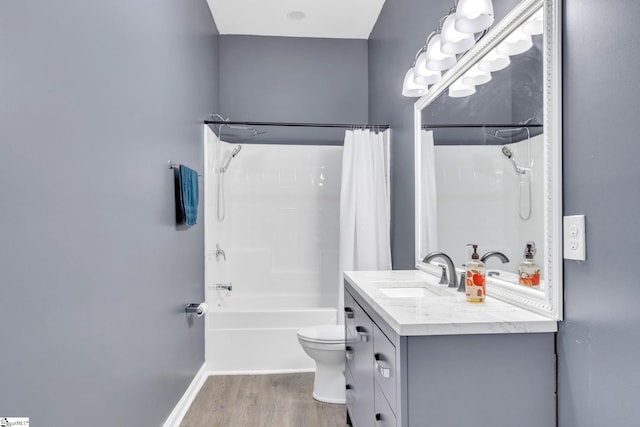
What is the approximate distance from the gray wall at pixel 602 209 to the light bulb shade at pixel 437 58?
74 centimetres

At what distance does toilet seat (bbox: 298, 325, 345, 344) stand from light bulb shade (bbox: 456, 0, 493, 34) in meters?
1.77

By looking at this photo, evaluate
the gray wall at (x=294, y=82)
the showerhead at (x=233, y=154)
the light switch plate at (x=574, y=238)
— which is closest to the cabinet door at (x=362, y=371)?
the light switch plate at (x=574, y=238)

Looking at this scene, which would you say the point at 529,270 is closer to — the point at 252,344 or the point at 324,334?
the point at 324,334

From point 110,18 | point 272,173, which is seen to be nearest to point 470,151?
point 110,18

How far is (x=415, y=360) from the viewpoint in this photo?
125 cm

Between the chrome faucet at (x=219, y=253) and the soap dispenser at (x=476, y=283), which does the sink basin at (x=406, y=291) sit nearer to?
the soap dispenser at (x=476, y=283)

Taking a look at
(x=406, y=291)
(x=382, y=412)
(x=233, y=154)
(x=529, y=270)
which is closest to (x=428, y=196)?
(x=406, y=291)

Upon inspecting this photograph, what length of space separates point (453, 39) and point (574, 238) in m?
0.97

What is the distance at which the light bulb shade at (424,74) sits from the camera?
214 cm

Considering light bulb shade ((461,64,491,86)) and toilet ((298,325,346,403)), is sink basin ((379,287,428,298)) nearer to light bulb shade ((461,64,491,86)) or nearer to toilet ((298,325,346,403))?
toilet ((298,325,346,403))

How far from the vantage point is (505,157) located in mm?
1603

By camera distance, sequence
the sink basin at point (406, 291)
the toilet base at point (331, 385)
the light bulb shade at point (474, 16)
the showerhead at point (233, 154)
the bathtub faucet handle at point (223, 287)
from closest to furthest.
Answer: the light bulb shade at point (474, 16), the sink basin at point (406, 291), the toilet base at point (331, 385), the bathtub faucet handle at point (223, 287), the showerhead at point (233, 154)

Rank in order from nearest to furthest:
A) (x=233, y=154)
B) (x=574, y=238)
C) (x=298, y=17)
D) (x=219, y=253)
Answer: (x=574, y=238), (x=298, y=17), (x=219, y=253), (x=233, y=154)

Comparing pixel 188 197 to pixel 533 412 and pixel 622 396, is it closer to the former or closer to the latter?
pixel 533 412
